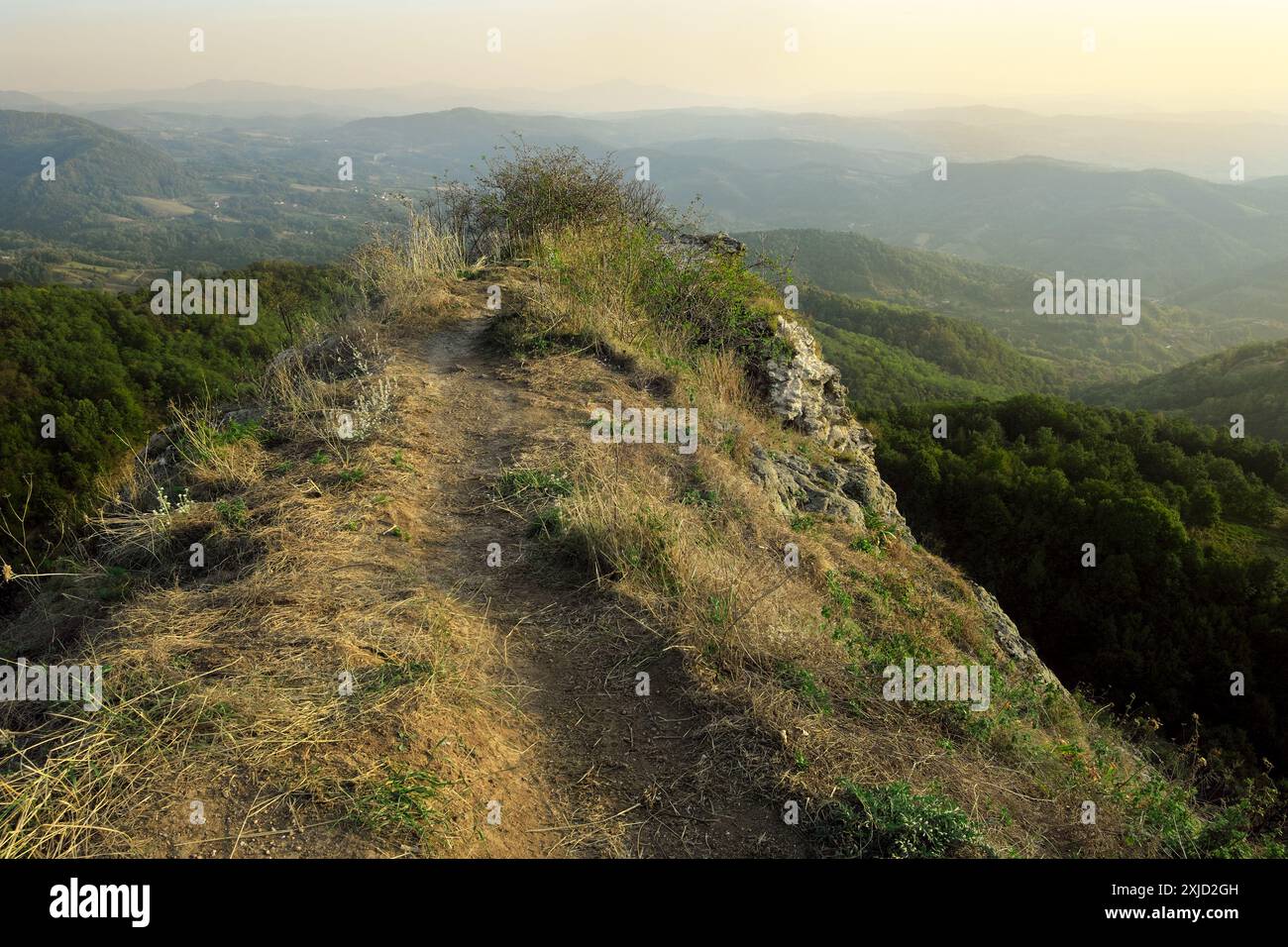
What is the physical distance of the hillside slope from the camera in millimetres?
2639

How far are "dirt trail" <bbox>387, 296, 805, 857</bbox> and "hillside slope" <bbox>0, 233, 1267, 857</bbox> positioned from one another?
0.05 ft

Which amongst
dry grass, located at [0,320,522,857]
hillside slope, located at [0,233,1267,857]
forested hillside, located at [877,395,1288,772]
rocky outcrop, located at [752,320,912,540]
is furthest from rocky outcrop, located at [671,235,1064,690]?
forested hillside, located at [877,395,1288,772]

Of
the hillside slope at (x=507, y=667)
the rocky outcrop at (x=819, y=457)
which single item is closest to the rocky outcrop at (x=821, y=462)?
the rocky outcrop at (x=819, y=457)

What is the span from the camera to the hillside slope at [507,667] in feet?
8.66

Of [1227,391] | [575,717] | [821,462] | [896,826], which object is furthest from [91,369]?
[1227,391]

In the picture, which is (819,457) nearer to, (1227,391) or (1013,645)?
(1013,645)

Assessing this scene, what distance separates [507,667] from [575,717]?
482 mm

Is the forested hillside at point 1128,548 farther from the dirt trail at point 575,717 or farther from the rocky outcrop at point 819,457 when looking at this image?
the dirt trail at point 575,717

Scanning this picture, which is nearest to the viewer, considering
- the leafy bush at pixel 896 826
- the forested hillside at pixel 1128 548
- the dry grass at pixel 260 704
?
the dry grass at pixel 260 704

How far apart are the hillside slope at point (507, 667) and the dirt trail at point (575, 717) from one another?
0.02 m

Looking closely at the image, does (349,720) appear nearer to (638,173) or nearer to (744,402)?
(744,402)

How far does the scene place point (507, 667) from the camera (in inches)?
145

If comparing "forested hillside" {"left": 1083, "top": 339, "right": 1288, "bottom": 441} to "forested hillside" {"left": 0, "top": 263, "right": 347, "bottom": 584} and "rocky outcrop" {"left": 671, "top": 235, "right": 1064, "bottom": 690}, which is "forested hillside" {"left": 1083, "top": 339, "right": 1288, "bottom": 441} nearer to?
"rocky outcrop" {"left": 671, "top": 235, "right": 1064, "bottom": 690}

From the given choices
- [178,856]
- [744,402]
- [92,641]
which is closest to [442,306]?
[744,402]
